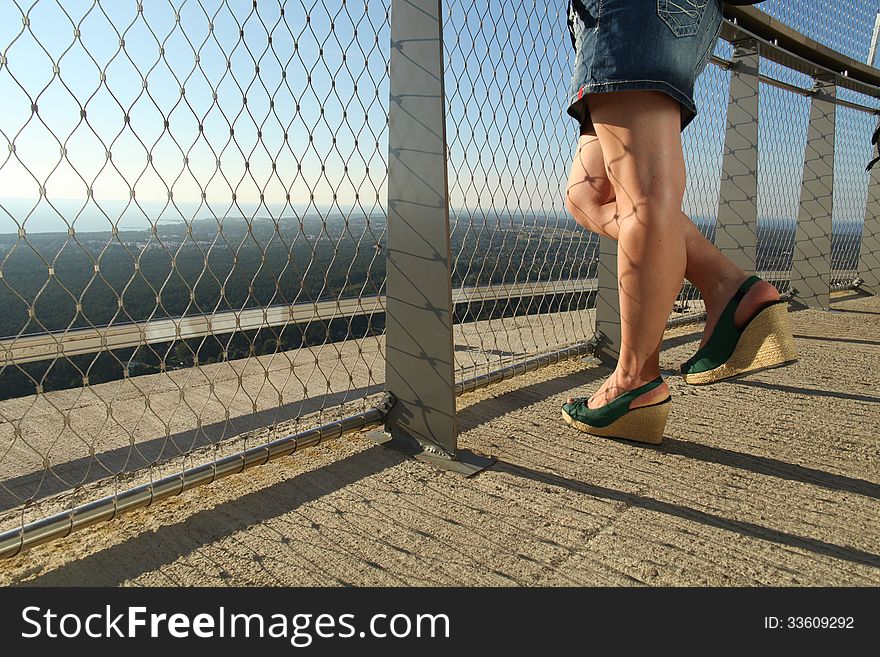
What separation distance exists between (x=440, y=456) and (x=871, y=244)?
16.9 feet

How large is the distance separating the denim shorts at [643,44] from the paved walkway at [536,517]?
2.79ft

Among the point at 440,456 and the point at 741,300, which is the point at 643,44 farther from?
the point at 440,456

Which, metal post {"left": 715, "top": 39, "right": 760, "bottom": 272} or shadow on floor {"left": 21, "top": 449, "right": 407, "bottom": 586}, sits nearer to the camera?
shadow on floor {"left": 21, "top": 449, "right": 407, "bottom": 586}

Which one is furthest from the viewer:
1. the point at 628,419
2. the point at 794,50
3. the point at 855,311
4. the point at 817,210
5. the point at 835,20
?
the point at 817,210

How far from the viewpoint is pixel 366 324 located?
1901 mm

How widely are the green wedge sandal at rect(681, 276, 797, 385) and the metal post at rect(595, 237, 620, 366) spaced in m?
0.95

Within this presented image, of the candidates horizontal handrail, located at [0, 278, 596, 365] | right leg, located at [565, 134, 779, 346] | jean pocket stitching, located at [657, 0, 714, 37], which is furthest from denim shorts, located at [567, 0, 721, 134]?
horizontal handrail, located at [0, 278, 596, 365]

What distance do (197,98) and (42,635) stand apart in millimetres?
1028

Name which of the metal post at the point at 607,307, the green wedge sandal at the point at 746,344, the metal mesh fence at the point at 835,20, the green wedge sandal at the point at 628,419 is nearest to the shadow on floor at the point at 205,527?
the green wedge sandal at the point at 628,419

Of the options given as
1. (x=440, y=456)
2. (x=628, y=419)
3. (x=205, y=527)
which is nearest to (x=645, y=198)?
(x=628, y=419)

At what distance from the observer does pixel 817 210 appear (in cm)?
434

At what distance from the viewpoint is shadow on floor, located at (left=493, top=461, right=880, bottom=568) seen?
1.14 m

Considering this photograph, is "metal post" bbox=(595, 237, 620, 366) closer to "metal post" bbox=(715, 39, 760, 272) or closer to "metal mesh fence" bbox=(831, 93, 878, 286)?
"metal post" bbox=(715, 39, 760, 272)

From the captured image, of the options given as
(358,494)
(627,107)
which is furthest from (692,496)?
(627,107)
